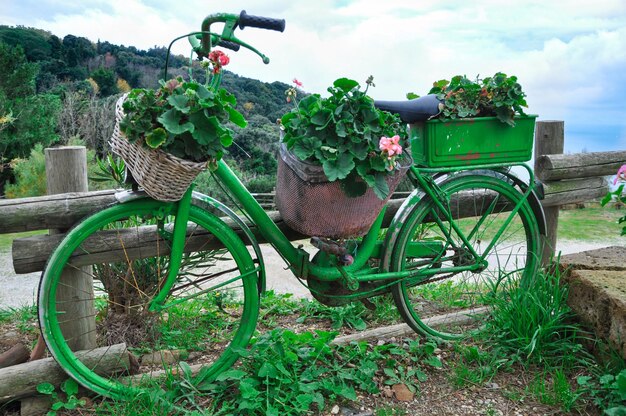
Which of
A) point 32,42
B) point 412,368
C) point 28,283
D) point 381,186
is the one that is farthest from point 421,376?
point 32,42

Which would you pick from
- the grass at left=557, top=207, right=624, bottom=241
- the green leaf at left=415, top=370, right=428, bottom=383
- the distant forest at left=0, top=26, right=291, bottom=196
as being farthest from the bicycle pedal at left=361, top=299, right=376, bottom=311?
the distant forest at left=0, top=26, right=291, bottom=196

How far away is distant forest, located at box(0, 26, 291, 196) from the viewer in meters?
10.2

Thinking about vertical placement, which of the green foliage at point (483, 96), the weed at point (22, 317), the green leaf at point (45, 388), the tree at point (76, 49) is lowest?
the weed at point (22, 317)

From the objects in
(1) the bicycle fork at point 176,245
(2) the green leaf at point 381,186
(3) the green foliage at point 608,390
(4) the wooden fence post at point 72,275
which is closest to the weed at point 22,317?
(4) the wooden fence post at point 72,275

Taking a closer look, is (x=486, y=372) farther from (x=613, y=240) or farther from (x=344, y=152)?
(x=613, y=240)

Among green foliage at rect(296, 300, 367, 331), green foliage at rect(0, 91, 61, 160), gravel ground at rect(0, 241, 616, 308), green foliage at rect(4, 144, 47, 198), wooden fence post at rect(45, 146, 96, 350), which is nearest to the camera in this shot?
wooden fence post at rect(45, 146, 96, 350)

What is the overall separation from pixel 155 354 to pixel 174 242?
0.95 m

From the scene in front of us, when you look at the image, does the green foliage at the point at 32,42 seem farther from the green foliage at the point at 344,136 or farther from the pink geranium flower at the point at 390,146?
the pink geranium flower at the point at 390,146

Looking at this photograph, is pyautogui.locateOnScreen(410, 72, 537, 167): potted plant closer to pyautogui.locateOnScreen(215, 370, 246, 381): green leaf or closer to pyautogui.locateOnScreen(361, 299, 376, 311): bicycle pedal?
pyautogui.locateOnScreen(361, 299, 376, 311): bicycle pedal

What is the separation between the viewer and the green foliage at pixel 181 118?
8.13 feet

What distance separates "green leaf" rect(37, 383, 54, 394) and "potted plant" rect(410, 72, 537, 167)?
227 centimetres

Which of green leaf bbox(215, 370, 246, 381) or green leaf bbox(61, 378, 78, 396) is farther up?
green leaf bbox(215, 370, 246, 381)

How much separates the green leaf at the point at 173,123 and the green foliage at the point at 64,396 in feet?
4.86

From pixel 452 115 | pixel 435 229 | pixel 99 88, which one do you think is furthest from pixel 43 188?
pixel 452 115
